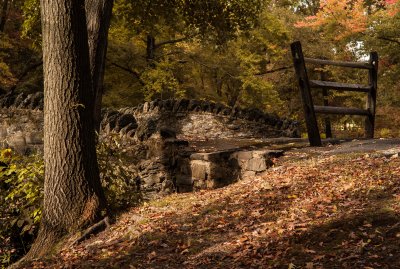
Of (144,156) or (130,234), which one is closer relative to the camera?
(130,234)

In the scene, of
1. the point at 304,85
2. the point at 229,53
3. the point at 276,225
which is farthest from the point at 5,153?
the point at 229,53

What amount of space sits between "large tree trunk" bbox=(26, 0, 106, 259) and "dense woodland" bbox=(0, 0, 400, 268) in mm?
5829

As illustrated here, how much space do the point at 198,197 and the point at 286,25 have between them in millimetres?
17266

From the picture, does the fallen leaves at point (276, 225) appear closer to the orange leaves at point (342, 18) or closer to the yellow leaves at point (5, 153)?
the yellow leaves at point (5, 153)

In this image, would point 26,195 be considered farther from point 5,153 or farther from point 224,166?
point 224,166

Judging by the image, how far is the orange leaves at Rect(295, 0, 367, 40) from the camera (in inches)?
674

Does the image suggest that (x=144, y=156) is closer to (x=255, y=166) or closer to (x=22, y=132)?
(x=255, y=166)

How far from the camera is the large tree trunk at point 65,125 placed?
5.73 meters

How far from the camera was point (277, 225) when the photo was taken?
15.6ft

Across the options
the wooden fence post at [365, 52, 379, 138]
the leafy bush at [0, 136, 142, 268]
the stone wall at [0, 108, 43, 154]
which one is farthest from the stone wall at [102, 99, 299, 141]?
the leafy bush at [0, 136, 142, 268]

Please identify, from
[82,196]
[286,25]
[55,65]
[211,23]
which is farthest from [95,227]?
[286,25]

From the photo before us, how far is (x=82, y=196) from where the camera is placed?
5.98 metres

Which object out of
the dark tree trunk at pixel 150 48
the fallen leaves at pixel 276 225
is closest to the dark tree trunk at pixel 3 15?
the dark tree trunk at pixel 150 48

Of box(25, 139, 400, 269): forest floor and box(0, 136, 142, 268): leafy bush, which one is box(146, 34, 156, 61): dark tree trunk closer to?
box(0, 136, 142, 268): leafy bush
